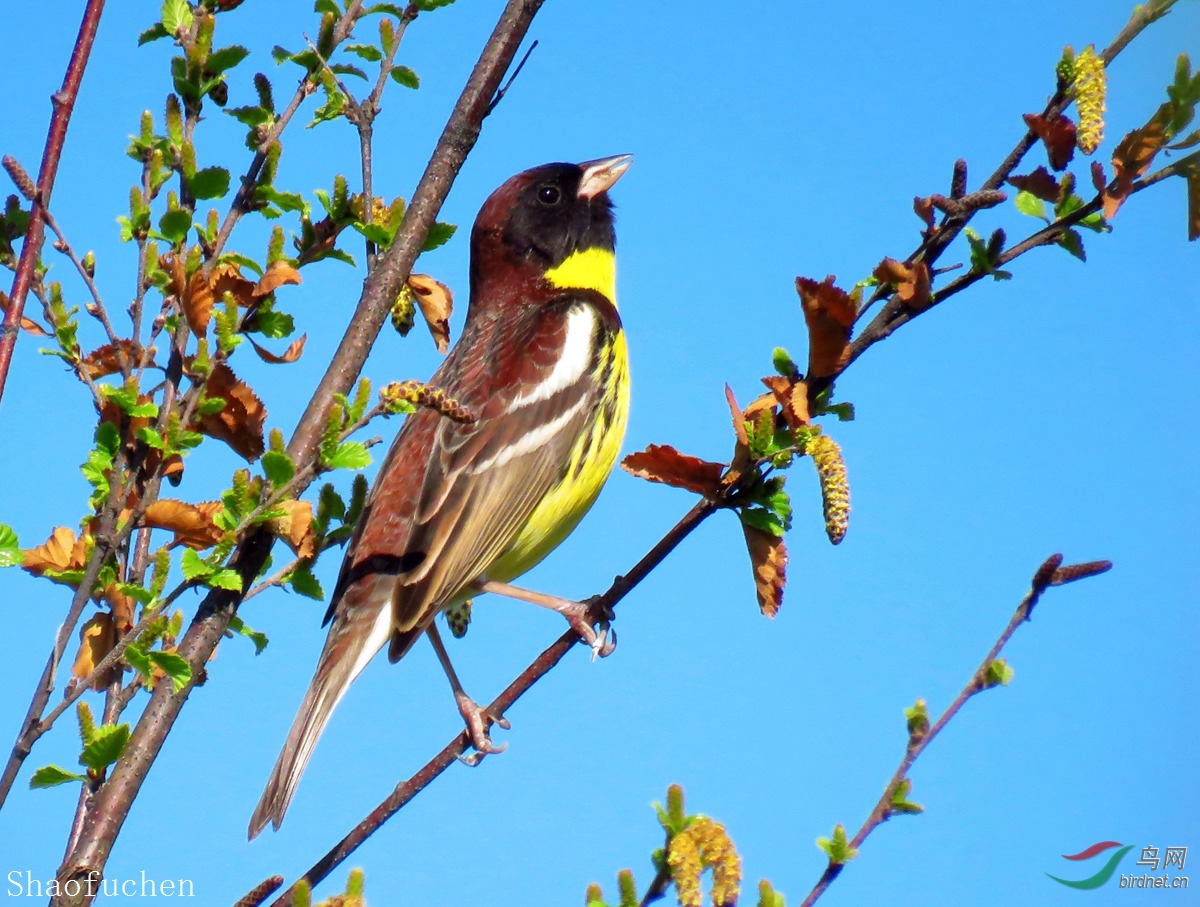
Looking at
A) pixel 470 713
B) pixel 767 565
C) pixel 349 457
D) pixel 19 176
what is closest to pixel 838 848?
pixel 767 565

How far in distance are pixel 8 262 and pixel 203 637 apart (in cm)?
99

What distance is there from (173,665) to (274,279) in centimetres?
100

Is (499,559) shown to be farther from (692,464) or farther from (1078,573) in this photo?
(1078,573)

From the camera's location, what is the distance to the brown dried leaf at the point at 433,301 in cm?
391

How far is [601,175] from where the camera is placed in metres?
6.71

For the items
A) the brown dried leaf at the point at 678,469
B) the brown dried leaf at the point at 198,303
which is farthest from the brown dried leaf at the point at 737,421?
the brown dried leaf at the point at 198,303

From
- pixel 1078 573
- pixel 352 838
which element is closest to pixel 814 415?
pixel 1078 573

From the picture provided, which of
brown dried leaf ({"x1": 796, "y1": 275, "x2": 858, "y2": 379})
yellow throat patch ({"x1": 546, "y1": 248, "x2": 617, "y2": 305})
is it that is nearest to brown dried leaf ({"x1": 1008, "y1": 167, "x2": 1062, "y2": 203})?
brown dried leaf ({"x1": 796, "y1": 275, "x2": 858, "y2": 379})

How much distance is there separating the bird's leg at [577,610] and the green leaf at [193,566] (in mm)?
1572

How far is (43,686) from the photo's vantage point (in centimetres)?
254

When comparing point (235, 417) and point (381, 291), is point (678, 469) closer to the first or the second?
point (381, 291)

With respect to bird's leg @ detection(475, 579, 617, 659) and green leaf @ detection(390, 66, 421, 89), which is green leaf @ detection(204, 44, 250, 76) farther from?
bird's leg @ detection(475, 579, 617, 659)

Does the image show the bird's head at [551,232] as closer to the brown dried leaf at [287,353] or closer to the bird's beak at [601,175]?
the bird's beak at [601,175]

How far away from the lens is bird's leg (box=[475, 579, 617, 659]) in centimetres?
447
